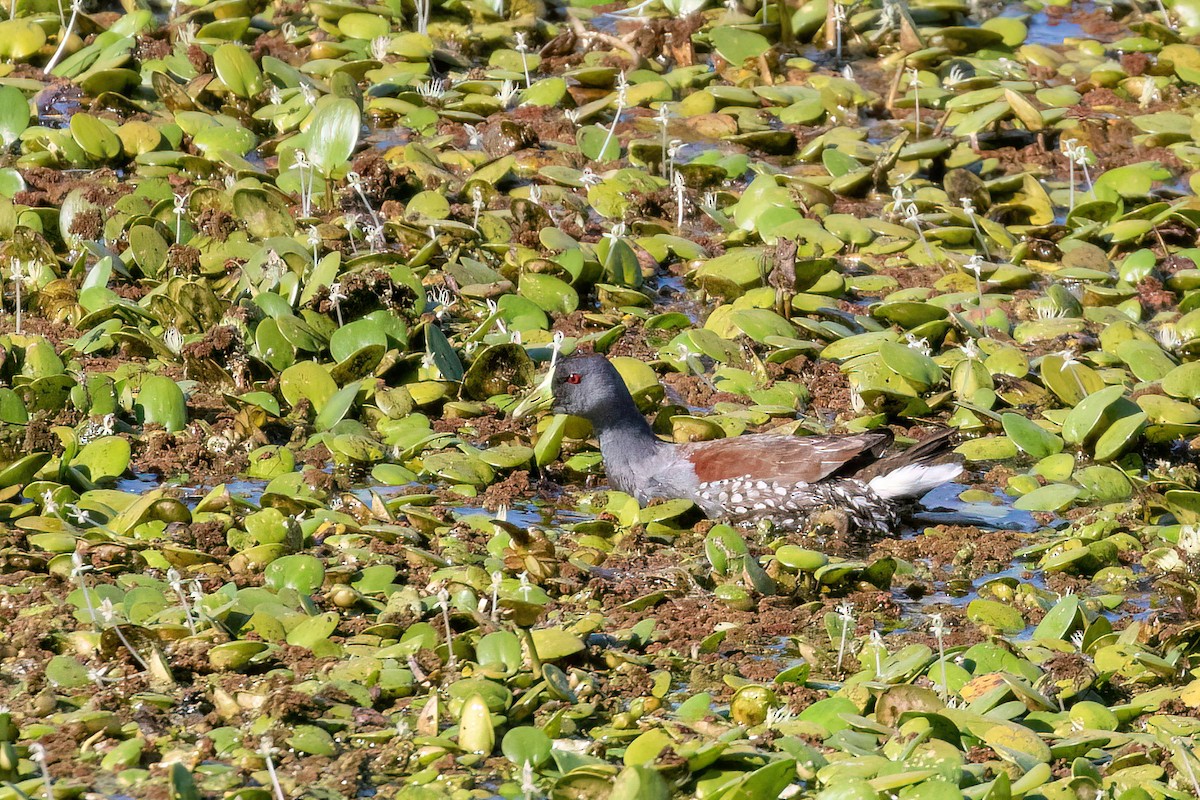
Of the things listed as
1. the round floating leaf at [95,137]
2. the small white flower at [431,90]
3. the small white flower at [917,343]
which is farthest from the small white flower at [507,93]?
the small white flower at [917,343]

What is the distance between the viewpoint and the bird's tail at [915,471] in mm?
7238

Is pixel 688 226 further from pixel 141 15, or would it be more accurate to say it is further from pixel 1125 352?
pixel 141 15

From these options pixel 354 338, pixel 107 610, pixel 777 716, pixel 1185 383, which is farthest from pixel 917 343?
pixel 107 610

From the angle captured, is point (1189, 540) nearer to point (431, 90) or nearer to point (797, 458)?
point (797, 458)

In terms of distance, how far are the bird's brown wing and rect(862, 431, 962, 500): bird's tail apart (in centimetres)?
10

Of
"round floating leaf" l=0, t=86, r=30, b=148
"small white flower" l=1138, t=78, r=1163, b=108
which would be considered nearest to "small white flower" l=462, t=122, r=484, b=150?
"round floating leaf" l=0, t=86, r=30, b=148

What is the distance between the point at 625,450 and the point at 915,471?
4.60 feet

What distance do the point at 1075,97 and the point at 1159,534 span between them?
19.1 ft

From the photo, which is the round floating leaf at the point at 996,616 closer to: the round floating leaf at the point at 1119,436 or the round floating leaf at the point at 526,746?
the round floating leaf at the point at 1119,436

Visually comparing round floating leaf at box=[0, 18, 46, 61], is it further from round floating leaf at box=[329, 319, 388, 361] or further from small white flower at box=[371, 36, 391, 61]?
round floating leaf at box=[329, 319, 388, 361]

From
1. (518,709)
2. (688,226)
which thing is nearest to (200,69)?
(688,226)

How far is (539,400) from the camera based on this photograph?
765 centimetres

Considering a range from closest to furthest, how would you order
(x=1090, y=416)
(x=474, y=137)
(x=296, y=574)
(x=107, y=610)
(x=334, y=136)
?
(x=107, y=610) < (x=296, y=574) < (x=1090, y=416) < (x=334, y=136) < (x=474, y=137)

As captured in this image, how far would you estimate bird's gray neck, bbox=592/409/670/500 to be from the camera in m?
7.51
